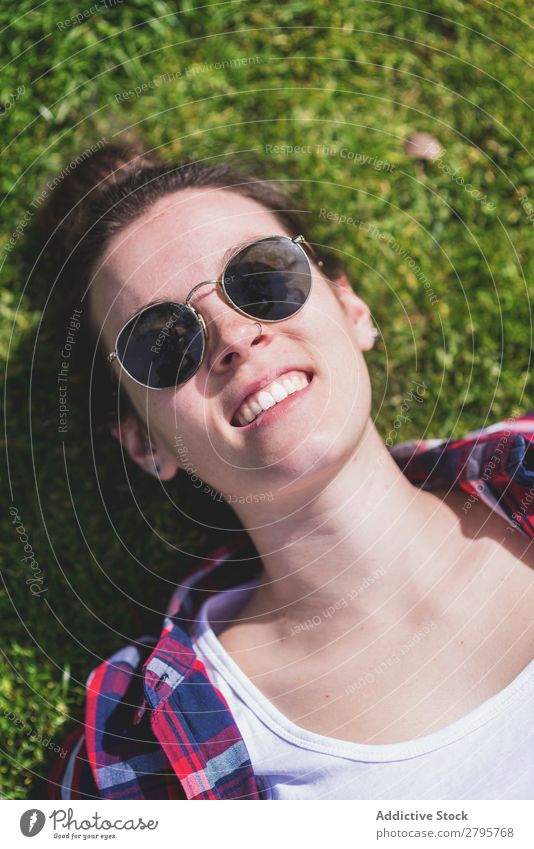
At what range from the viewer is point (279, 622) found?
89.7 inches

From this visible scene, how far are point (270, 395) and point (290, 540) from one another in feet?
1.57

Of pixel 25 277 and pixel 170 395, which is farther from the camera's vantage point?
pixel 25 277

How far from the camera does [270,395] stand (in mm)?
2004

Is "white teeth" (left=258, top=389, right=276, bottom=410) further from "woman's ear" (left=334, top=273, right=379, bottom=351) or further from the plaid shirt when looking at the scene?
the plaid shirt

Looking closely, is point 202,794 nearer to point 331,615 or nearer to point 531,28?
point 331,615

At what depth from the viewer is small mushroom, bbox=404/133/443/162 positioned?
272cm

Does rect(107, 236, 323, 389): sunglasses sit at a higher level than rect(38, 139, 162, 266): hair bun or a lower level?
lower

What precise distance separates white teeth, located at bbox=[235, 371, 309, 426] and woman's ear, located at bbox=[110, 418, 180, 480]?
36 centimetres

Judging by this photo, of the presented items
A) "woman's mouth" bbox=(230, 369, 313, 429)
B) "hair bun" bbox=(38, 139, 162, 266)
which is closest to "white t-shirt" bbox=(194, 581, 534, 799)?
"woman's mouth" bbox=(230, 369, 313, 429)

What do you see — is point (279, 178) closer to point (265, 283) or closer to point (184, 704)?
point (265, 283)

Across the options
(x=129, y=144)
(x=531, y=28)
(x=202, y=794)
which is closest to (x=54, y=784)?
(x=202, y=794)

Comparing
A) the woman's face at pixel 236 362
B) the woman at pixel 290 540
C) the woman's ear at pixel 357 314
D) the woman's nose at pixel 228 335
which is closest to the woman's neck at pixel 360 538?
the woman at pixel 290 540

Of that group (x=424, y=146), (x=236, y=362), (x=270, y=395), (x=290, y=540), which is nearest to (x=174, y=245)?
(x=236, y=362)
